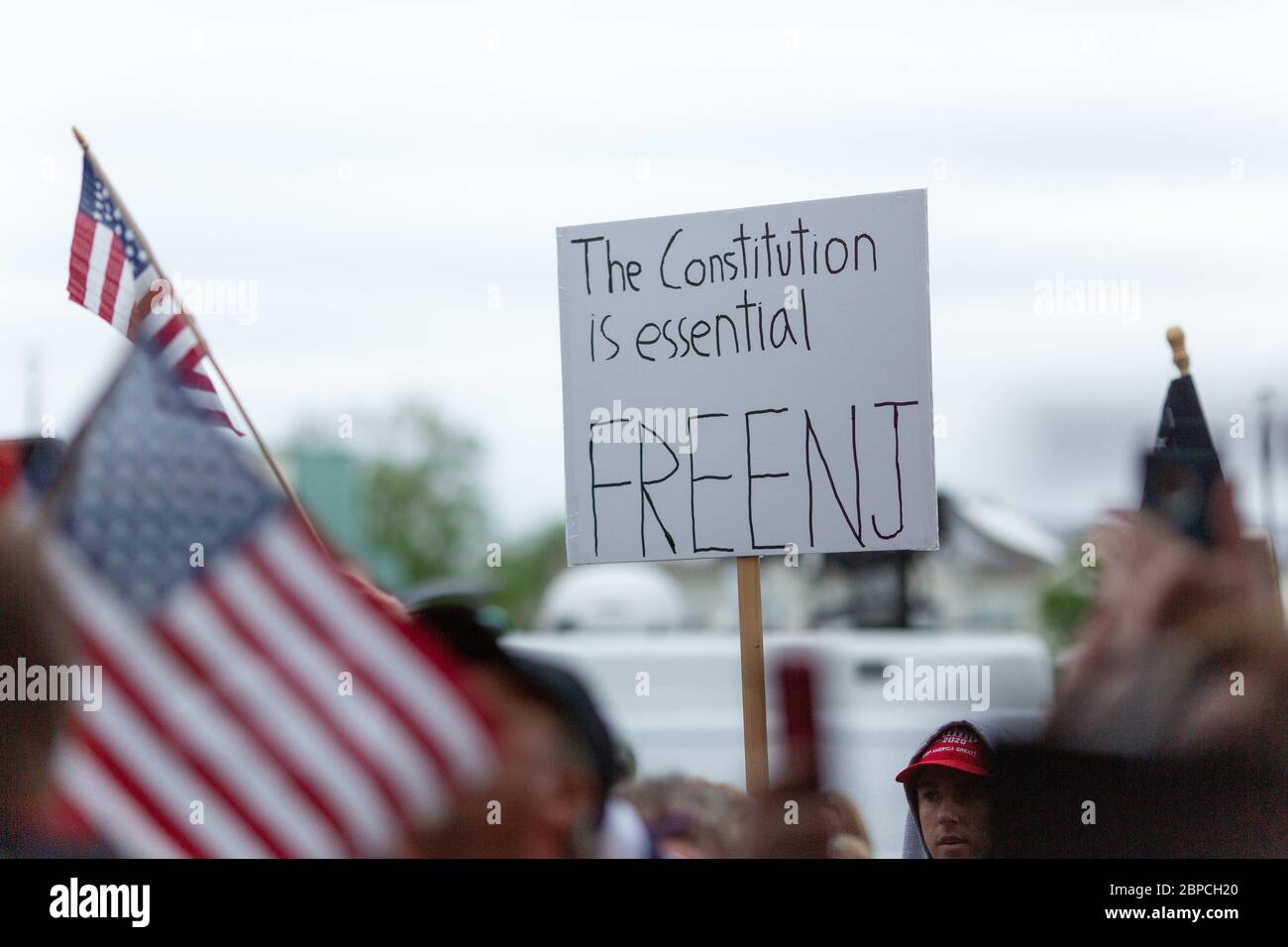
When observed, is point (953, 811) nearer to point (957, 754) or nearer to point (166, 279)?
point (957, 754)

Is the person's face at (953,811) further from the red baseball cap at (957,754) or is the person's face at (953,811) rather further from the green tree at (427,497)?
the green tree at (427,497)

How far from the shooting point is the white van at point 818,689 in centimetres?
449

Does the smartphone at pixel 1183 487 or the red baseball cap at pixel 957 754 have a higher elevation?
the smartphone at pixel 1183 487

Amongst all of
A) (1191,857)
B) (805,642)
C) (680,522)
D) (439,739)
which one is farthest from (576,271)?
(805,642)

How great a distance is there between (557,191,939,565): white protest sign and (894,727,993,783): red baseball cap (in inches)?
19.0

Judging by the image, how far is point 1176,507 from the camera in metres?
3.05

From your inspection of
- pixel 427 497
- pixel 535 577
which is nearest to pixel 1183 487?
pixel 535 577

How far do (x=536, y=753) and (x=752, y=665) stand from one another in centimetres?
64

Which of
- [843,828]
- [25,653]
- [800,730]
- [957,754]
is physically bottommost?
[843,828]

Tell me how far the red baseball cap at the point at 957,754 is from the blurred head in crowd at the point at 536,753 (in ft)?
2.52

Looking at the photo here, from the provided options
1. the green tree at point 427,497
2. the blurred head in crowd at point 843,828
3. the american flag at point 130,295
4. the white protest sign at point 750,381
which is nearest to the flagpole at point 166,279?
the american flag at point 130,295

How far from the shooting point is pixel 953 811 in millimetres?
3051

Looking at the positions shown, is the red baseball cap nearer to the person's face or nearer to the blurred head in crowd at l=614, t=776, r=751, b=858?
the person's face
